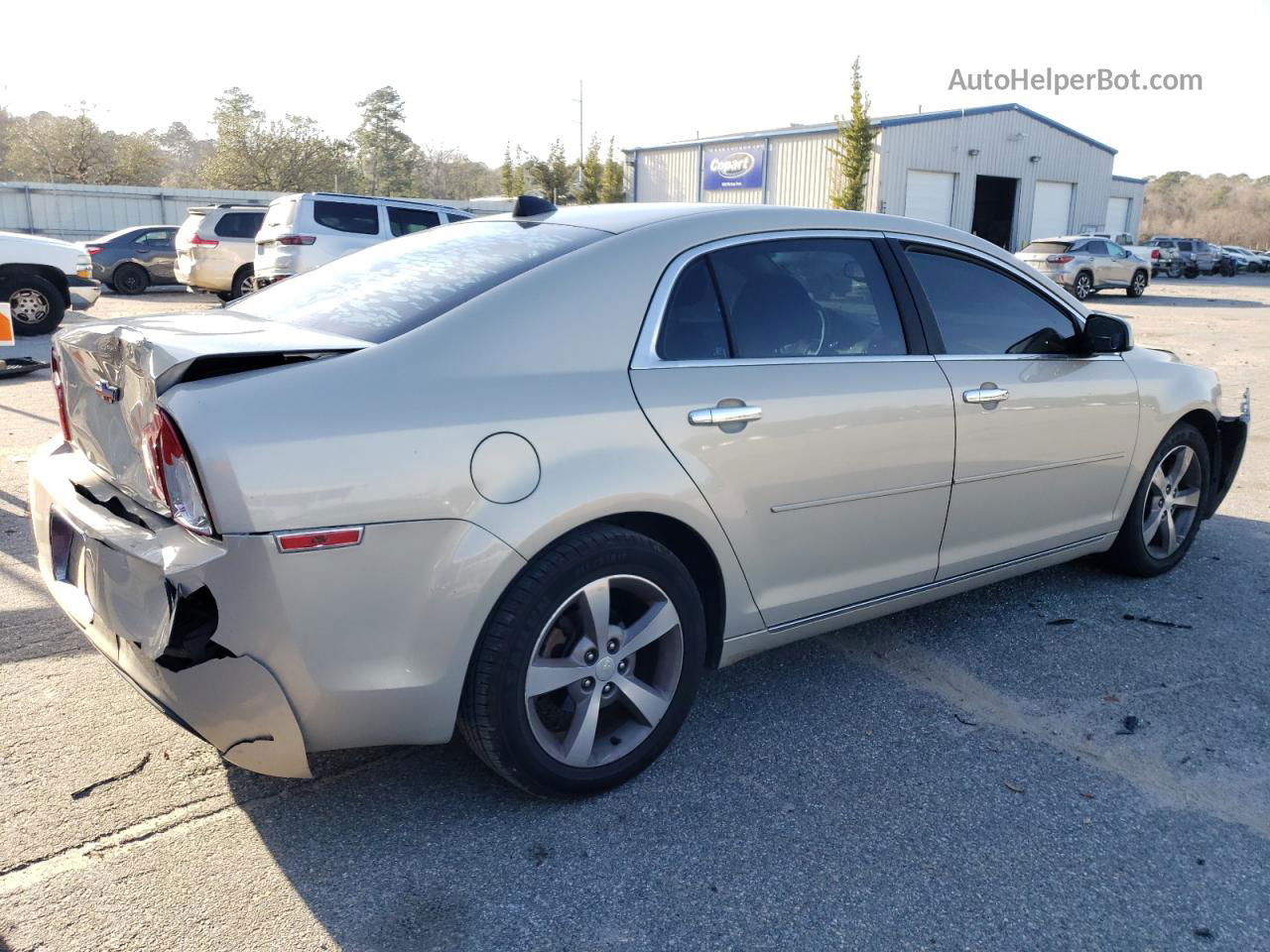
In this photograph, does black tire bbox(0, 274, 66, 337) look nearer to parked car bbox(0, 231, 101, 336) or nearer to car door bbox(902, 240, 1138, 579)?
parked car bbox(0, 231, 101, 336)

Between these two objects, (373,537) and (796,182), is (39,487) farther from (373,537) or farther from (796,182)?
(796,182)

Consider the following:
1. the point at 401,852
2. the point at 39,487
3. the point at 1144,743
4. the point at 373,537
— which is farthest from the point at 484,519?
the point at 1144,743

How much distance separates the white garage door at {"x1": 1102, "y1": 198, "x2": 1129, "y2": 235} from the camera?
151ft

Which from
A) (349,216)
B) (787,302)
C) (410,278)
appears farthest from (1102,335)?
(349,216)

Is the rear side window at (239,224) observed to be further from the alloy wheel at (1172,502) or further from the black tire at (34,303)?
the alloy wheel at (1172,502)

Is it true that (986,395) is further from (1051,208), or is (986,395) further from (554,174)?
(554,174)

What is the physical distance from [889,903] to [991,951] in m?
0.25

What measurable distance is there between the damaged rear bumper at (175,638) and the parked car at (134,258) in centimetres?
2003

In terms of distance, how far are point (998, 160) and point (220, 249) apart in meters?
31.5

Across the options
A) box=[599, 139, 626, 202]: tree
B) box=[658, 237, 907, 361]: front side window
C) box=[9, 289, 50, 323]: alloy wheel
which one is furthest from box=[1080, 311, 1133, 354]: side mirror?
box=[599, 139, 626, 202]: tree

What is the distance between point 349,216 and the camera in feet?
51.1

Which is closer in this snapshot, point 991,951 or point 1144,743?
point 991,951

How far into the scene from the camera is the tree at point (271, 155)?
4734 centimetres

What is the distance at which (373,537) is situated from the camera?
2396 mm
